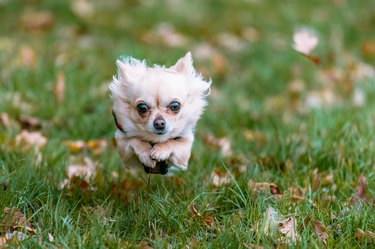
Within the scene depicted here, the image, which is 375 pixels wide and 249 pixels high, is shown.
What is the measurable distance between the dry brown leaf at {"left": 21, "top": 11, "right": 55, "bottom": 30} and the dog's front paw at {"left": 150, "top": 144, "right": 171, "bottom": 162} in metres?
4.48

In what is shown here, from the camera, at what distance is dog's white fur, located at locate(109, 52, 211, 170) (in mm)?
3047

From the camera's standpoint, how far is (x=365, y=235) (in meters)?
3.19

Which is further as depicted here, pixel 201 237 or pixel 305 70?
pixel 305 70

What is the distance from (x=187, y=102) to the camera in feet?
10.4

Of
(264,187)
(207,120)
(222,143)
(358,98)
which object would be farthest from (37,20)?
(264,187)

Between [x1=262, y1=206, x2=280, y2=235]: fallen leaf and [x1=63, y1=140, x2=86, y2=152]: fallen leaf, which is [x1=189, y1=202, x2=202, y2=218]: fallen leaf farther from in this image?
[x1=63, y1=140, x2=86, y2=152]: fallen leaf

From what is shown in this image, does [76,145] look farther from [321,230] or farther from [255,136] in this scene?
[321,230]

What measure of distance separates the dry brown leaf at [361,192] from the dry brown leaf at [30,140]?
6.52 feet

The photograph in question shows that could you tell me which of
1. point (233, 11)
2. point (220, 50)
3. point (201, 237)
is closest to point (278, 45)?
point (220, 50)

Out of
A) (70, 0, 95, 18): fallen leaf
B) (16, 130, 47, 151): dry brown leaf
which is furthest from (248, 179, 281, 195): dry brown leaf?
(70, 0, 95, 18): fallen leaf

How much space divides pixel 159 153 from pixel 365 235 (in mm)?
1043

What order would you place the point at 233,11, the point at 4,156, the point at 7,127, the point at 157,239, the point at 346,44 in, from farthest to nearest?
the point at 233,11, the point at 346,44, the point at 7,127, the point at 4,156, the point at 157,239

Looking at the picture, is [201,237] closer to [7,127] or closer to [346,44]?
[7,127]

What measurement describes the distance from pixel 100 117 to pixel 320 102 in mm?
2010
